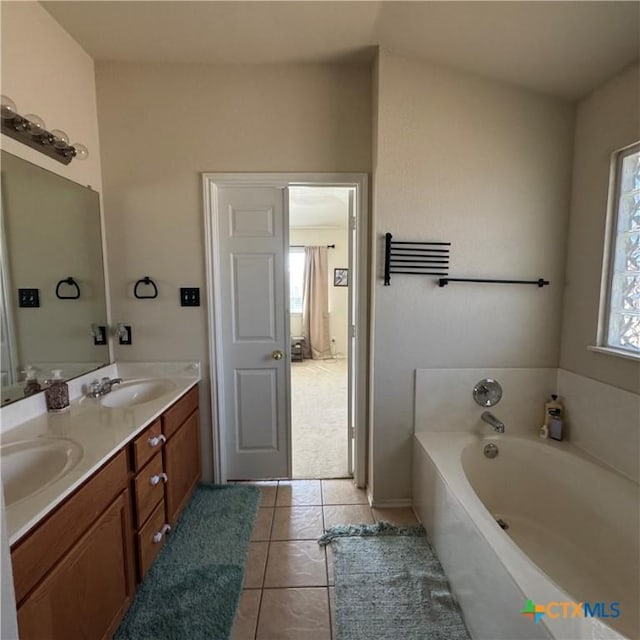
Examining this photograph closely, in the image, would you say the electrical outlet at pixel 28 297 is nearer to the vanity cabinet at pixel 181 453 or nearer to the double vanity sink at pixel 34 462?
the double vanity sink at pixel 34 462

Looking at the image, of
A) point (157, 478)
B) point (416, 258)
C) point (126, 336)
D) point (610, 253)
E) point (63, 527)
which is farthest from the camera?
point (126, 336)

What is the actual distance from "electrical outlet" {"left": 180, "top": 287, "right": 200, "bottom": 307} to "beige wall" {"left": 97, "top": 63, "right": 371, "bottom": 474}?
4 centimetres

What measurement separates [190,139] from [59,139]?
0.70m

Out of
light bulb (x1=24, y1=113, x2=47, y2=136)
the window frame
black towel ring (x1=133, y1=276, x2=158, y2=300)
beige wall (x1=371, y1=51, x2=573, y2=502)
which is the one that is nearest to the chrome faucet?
black towel ring (x1=133, y1=276, x2=158, y2=300)

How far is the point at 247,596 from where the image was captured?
5.04ft

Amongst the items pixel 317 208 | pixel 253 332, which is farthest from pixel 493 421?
pixel 317 208

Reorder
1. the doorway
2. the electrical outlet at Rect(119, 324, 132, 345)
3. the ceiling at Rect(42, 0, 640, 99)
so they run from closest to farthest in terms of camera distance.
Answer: the ceiling at Rect(42, 0, 640, 99) → the electrical outlet at Rect(119, 324, 132, 345) → the doorway

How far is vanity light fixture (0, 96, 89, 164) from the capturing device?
55.9 inches

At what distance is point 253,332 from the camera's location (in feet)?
7.71

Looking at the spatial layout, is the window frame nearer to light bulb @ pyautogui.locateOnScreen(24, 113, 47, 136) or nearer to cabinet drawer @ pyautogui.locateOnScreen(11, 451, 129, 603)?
cabinet drawer @ pyautogui.locateOnScreen(11, 451, 129, 603)

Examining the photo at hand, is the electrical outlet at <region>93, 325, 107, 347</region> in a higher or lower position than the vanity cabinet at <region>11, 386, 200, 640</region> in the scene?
higher

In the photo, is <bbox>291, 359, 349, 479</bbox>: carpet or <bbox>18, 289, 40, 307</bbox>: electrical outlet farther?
<bbox>291, 359, 349, 479</bbox>: carpet

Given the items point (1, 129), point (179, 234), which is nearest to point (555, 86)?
point (179, 234)

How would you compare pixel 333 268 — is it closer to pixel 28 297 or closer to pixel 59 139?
pixel 59 139
